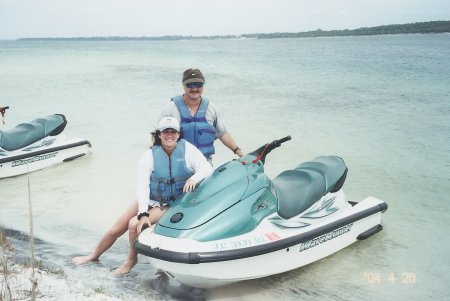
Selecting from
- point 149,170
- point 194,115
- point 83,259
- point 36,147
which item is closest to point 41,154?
point 36,147

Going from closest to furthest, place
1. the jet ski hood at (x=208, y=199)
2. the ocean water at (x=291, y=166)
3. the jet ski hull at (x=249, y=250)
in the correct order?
the jet ski hull at (x=249, y=250)
the jet ski hood at (x=208, y=199)
the ocean water at (x=291, y=166)

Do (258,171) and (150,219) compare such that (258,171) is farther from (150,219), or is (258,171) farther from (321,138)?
(321,138)

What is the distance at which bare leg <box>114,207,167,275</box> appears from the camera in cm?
360

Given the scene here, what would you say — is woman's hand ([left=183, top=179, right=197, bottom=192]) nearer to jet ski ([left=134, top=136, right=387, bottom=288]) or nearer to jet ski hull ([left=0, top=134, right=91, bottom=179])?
jet ski ([left=134, top=136, right=387, bottom=288])

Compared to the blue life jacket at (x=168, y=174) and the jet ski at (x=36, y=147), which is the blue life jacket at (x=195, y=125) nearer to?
the blue life jacket at (x=168, y=174)

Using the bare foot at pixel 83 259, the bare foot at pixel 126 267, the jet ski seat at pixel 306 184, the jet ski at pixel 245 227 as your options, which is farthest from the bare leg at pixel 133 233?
the jet ski seat at pixel 306 184

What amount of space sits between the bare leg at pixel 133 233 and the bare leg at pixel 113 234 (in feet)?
0.63

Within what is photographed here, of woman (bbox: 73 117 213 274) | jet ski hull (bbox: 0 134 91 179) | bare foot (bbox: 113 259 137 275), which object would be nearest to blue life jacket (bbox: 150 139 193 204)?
woman (bbox: 73 117 213 274)

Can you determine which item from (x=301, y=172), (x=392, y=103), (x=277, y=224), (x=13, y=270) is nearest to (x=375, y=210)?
(x=301, y=172)

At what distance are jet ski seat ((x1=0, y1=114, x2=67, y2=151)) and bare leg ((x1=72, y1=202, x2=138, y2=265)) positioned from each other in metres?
3.40

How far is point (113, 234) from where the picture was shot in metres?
3.88

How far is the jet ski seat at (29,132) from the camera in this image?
22.1 feet
